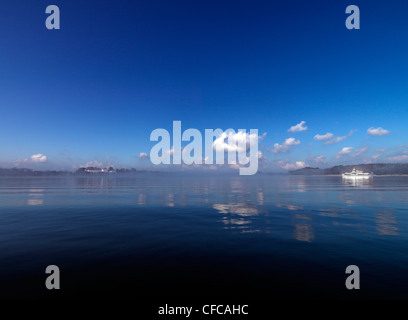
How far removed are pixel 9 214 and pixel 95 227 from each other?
53.1 feet

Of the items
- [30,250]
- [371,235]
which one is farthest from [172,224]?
[371,235]

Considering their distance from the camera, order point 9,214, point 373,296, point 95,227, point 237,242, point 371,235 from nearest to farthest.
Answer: point 373,296 → point 237,242 → point 371,235 → point 95,227 → point 9,214

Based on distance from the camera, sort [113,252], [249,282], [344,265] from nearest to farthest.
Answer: [249,282], [344,265], [113,252]

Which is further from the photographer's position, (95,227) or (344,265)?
(95,227)

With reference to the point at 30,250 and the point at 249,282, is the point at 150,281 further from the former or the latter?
the point at 30,250

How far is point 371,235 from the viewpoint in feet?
62.0

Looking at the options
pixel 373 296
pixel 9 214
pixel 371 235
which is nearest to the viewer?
pixel 373 296
